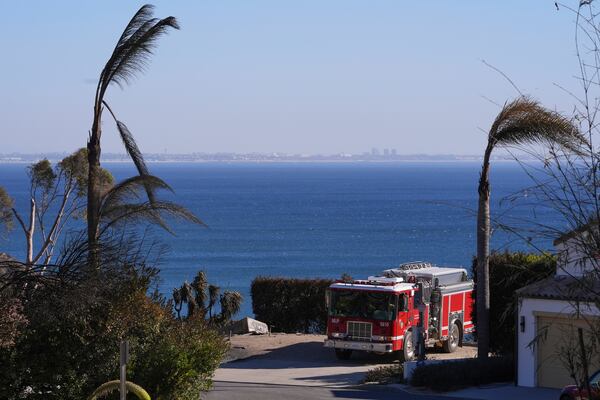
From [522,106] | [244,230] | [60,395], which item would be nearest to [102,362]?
[60,395]

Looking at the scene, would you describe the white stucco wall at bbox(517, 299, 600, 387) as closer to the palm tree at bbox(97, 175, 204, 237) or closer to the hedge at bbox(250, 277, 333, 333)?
the palm tree at bbox(97, 175, 204, 237)

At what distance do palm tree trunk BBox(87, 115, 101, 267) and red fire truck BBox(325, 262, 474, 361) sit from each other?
1183 cm

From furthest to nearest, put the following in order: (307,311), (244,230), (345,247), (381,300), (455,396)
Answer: (244,230) → (345,247) → (307,311) → (381,300) → (455,396)

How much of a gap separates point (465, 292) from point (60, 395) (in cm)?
1880

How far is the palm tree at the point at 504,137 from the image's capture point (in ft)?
79.1

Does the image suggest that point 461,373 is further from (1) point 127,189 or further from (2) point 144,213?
(1) point 127,189

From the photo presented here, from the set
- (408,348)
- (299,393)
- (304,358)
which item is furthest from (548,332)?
(304,358)

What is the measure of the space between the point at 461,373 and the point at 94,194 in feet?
36.5

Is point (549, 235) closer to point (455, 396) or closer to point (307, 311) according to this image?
point (455, 396)

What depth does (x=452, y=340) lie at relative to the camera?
110 feet

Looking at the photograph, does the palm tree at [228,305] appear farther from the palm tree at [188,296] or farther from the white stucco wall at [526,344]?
the white stucco wall at [526,344]

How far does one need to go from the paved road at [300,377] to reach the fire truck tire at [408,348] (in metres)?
0.73

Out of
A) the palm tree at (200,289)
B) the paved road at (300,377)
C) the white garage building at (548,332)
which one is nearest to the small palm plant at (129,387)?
the paved road at (300,377)

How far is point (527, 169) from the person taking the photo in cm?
909
